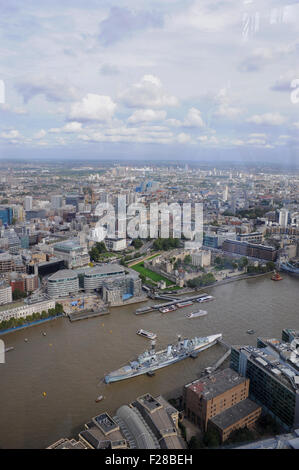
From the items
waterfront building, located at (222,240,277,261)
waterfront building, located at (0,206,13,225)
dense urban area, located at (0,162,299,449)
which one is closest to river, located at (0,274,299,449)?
dense urban area, located at (0,162,299,449)

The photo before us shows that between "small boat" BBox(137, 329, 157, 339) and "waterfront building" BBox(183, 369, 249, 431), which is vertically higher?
"waterfront building" BBox(183, 369, 249, 431)

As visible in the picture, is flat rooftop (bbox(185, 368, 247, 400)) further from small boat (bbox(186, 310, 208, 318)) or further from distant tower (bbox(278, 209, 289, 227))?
distant tower (bbox(278, 209, 289, 227))

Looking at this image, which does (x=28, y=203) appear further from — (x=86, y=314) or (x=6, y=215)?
(x=86, y=314)

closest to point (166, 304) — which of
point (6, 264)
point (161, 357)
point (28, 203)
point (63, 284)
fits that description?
point (63, 284)

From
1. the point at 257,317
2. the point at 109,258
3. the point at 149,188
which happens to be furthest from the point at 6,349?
the point at 149,188

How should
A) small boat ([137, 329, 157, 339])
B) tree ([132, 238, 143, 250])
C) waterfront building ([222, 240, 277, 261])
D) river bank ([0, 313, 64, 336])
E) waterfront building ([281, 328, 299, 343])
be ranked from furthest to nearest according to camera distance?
tree ([132, 238, 143, 250]), waterfront building ([222, 240, 277, 261]), river bank ([0, 313, 64, 336]), small boat ([137, 329, 157, 339]), waterfront building ([281, 328, 299, 343])

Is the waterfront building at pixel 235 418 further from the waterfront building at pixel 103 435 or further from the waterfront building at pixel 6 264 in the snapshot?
the waterfront building at pixel 6 264
